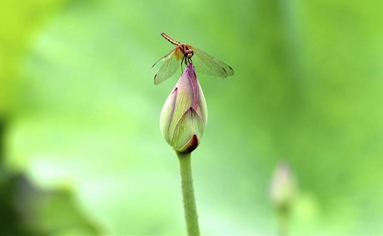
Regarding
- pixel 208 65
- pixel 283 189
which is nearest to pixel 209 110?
pixel 283 189

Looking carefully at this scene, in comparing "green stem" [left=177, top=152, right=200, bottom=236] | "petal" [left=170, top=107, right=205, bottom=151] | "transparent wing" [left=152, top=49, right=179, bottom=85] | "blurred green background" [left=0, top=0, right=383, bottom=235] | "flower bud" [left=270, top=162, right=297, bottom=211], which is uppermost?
"blurred green background" [left=0, top=0, right=383, bottom=235]

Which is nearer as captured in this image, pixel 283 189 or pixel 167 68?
pixel 167 68

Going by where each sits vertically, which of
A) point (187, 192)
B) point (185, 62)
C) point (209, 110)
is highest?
Result: point (209, 110)

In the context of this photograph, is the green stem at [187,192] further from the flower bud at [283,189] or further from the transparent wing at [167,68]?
the flower bud at [283,189]

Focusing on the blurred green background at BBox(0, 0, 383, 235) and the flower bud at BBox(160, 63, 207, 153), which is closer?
the flower bud at BBox(160, 63, 207, 153)

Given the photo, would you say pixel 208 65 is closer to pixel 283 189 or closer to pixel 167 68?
pixel 167 68

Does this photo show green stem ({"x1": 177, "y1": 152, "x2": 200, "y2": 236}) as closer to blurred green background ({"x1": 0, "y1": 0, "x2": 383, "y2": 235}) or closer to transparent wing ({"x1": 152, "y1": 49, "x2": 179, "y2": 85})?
transparent wing ({"x1": 152, "y1": 49, "x2": 179, "y2": 85})

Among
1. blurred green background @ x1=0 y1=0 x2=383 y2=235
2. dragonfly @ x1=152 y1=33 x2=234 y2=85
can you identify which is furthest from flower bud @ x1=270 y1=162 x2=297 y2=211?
blurred green background @ x1=0 y1=0 x2=383 y2=235
